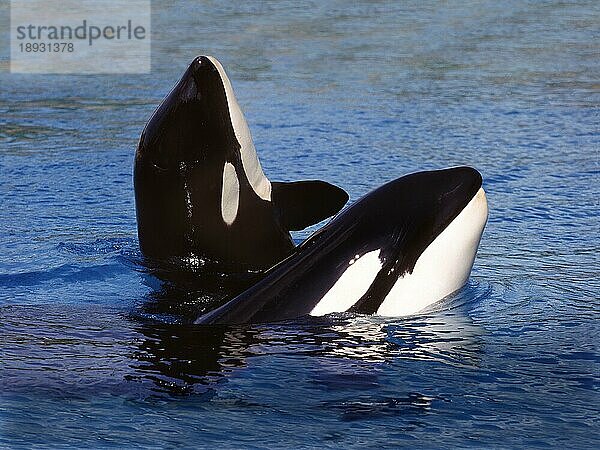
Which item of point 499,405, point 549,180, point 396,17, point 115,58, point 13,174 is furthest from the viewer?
point 396,17

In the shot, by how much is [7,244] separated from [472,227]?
11.5 ft

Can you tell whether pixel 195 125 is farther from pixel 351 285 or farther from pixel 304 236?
pixel 304 236

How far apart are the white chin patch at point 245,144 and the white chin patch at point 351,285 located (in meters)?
1.47

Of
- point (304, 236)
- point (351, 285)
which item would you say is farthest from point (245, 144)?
point (351, 285)

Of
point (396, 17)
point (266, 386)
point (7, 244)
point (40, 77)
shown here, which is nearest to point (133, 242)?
point (7, 244)

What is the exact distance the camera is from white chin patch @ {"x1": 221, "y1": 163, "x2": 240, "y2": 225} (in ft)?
22.7

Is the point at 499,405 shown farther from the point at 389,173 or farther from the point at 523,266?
the point at 389,173

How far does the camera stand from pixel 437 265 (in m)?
5.92

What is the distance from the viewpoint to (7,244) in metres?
8.22

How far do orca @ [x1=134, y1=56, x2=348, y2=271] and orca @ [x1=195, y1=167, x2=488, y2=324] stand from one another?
1064mm

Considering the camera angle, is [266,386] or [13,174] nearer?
[266,386]
